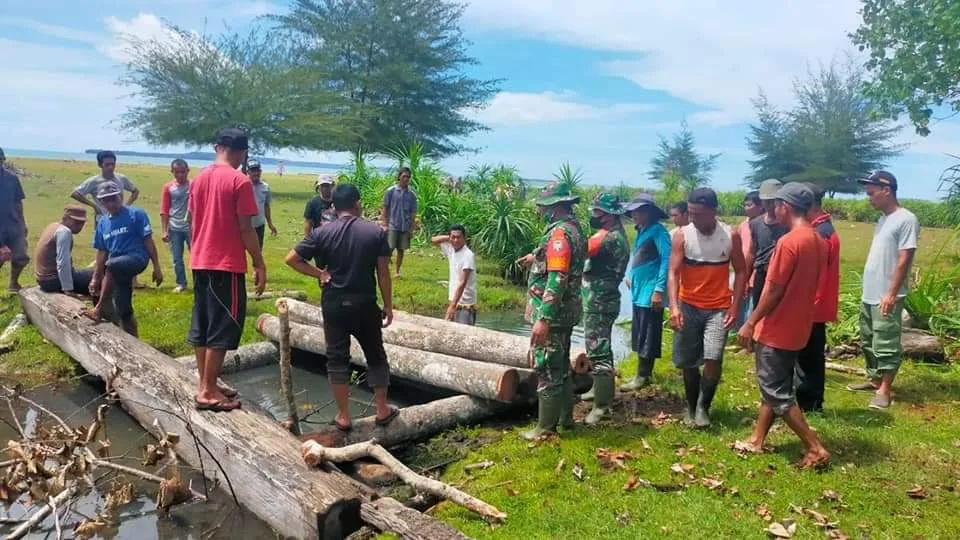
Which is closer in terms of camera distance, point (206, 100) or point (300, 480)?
point (300, 480)

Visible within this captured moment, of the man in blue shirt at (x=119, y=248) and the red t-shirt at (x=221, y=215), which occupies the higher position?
the red t-shirt at (x=221, y=215)

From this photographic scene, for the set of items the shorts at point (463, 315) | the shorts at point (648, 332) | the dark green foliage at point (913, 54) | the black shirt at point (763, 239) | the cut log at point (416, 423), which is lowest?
the cut log at point (416, 423)

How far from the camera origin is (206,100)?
3384 centimetres

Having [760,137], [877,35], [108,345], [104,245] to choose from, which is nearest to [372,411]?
[108,345]

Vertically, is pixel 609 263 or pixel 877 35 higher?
pixel 877 35

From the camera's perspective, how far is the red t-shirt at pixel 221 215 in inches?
203

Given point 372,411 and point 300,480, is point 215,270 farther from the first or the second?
point 372,411

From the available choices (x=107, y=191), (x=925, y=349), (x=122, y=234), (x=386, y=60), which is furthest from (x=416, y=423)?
(x=386, y=60)

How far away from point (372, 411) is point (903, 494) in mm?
4739

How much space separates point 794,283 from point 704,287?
81 cm

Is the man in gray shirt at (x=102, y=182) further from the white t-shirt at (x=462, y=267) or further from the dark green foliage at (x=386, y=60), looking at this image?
the dark green foliage at (x=386, y=60)

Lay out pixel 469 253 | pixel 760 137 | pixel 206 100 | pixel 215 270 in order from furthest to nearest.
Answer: pixel 760 137
pixel 206 100
pixel 469 253
pixel 215 270

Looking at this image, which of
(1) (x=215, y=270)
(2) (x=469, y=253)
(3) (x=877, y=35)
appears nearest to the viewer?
(1) (x=215, y=270)

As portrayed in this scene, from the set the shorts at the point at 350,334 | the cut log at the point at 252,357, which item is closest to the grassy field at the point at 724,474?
the shorts at the point at 350,334
